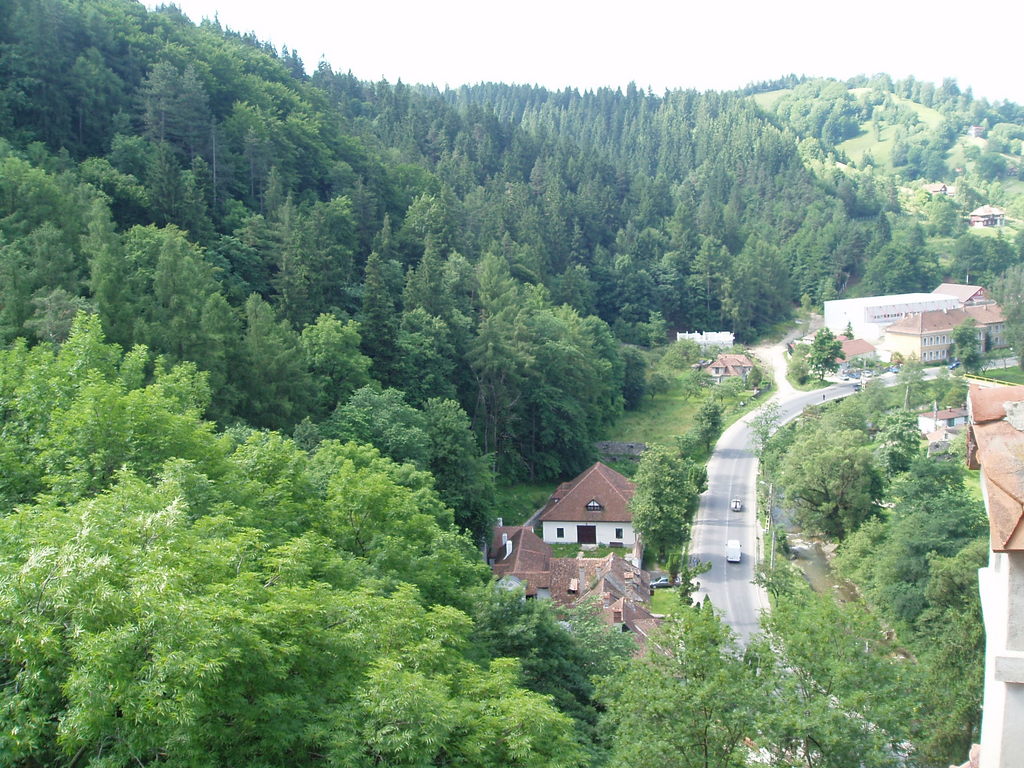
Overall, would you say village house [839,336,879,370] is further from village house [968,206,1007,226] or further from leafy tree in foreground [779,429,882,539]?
village house [968,206,1007,226]

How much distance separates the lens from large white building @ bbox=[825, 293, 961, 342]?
80100mm

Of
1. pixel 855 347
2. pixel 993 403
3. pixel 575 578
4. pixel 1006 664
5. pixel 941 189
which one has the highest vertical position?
pixel 941 189

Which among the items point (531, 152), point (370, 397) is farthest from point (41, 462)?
point (531, 152)

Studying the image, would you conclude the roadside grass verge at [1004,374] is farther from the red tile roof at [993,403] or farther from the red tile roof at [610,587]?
the red tile roof at [993,403]

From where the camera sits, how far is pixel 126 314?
2528 centimetres

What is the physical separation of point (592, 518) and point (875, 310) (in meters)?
54.8

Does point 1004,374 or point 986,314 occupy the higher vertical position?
point 986,314

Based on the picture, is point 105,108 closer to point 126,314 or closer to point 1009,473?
point 126,314

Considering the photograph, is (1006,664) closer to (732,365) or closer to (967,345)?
(732,365)

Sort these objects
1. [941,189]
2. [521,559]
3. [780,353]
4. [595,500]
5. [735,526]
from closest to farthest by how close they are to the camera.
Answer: [521,559]
[595,500]
[735,526]
[780,353]
[941,189]

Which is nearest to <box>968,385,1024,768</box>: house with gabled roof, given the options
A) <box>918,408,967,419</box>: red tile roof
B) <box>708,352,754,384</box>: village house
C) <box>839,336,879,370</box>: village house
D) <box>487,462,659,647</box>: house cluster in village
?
<box>487,462,659,647</box>: house cluster in village

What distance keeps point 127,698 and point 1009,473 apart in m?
7.58

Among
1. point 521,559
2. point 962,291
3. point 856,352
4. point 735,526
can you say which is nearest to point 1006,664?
point 521,559

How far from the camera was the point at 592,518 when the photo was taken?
37344 mm
